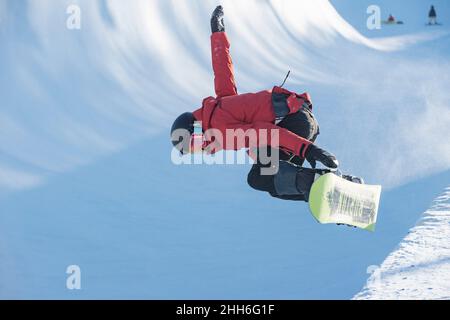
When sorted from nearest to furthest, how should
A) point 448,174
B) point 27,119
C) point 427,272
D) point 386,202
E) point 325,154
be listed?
point 325,154 < point 427,272 < point 386,202 < point 448,174 < point 27,119

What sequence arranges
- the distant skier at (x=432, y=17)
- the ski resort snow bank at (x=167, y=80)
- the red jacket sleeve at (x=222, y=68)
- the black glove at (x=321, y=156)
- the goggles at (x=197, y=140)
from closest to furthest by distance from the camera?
the black glove at (x=321, y=156) < the goggles at (x=197, y=140) < the red jacket sleeve at (x=222, y=68) < the ski resort snow bank at (x=167, y=80) < the distant skier at (x=432, y=17)

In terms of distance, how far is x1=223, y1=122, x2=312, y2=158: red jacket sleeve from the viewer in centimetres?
391

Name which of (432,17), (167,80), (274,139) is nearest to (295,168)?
(274,139)

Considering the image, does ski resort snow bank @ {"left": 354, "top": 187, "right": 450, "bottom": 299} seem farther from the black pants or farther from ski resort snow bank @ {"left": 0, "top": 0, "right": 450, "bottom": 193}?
the black pants

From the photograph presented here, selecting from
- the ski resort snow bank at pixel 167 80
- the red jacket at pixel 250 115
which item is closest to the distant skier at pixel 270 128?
the red jacket at pixel 250 115

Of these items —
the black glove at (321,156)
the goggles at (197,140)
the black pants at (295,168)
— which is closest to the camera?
the black glove at (321,156)

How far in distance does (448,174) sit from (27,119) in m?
3.69

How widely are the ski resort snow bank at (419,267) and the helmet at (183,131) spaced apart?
4.71ft

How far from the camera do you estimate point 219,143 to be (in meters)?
4.13

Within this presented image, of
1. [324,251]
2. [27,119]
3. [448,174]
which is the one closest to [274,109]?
[324,251]

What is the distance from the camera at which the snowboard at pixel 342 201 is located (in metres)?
3.95

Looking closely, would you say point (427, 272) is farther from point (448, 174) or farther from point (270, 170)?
point (448, 174)

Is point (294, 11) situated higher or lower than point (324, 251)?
higher

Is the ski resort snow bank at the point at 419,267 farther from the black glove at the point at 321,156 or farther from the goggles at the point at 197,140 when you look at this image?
the goggles at the point at 197,140
